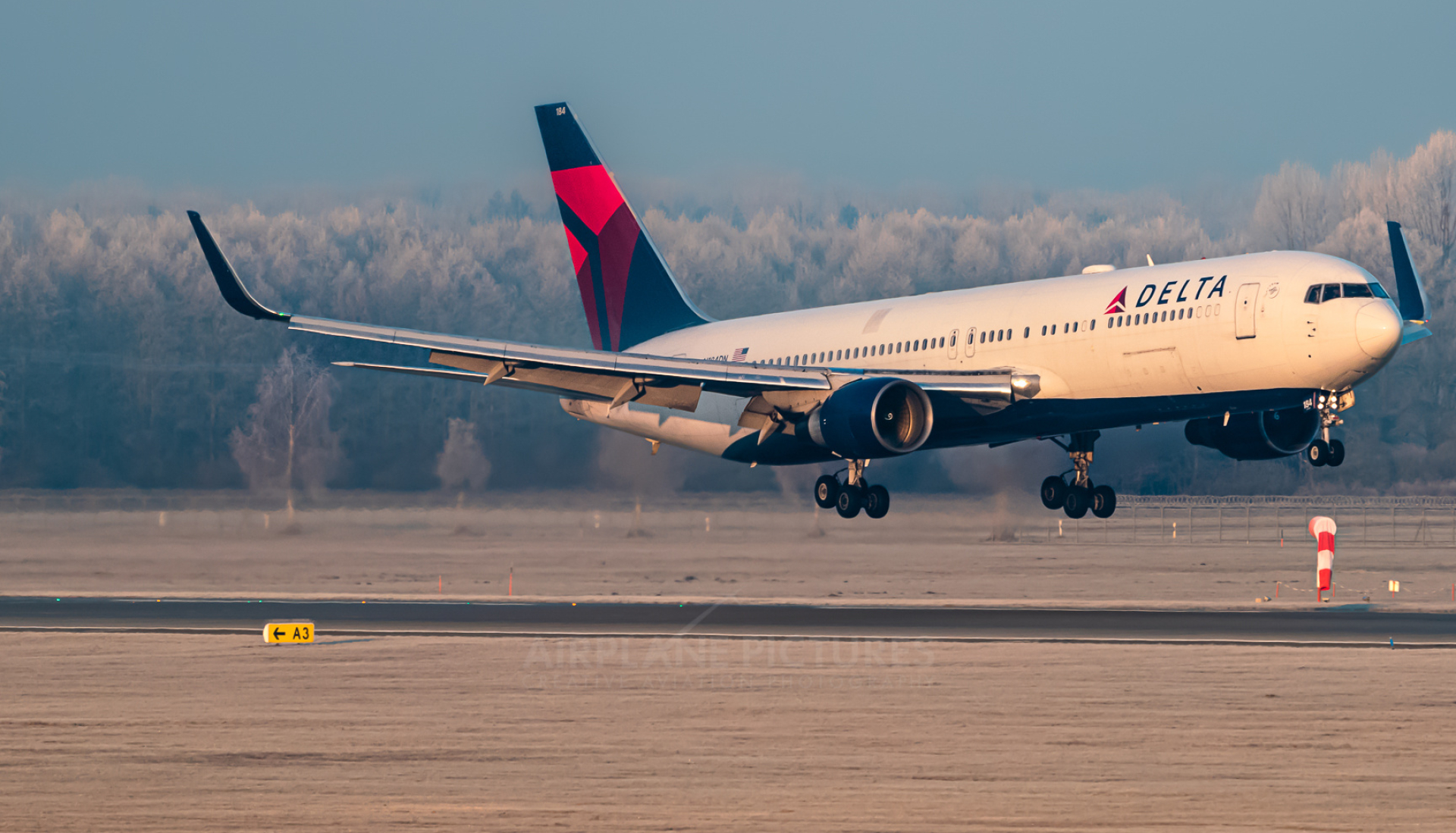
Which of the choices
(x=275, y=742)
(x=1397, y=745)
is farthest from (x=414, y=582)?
(x=1397, y=745)

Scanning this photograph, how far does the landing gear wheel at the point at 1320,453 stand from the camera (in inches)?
1535

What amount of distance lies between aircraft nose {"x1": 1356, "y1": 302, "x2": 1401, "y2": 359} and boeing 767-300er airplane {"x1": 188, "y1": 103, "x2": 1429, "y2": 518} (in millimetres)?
37

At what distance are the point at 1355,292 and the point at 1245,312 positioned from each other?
2505 millimetres

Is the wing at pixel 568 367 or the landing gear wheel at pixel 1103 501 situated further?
the landing gear wheel at pixel 1103 501

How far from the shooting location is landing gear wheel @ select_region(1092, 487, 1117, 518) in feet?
156

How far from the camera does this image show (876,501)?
46.7 m

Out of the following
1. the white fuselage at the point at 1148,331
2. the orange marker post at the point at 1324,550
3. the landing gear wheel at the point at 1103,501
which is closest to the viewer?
the white fuselage at the point at 1148,331

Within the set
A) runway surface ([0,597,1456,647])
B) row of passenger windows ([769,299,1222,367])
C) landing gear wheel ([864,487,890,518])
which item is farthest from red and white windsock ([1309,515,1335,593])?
row of passenger windows ([769,299,1222,367])

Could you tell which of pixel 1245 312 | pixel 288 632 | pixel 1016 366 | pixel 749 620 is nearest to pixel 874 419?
pixel 1016 366

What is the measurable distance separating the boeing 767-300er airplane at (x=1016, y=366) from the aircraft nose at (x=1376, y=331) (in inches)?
1.5

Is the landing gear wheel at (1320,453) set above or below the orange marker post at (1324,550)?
above

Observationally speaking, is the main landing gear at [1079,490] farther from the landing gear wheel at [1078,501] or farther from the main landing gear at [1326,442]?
the main landing gear at [1326,442]

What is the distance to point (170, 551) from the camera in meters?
64.1

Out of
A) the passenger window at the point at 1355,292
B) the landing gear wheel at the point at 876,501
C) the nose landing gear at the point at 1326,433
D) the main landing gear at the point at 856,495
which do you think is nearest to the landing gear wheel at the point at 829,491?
the main landing gear at the point at 856,495
